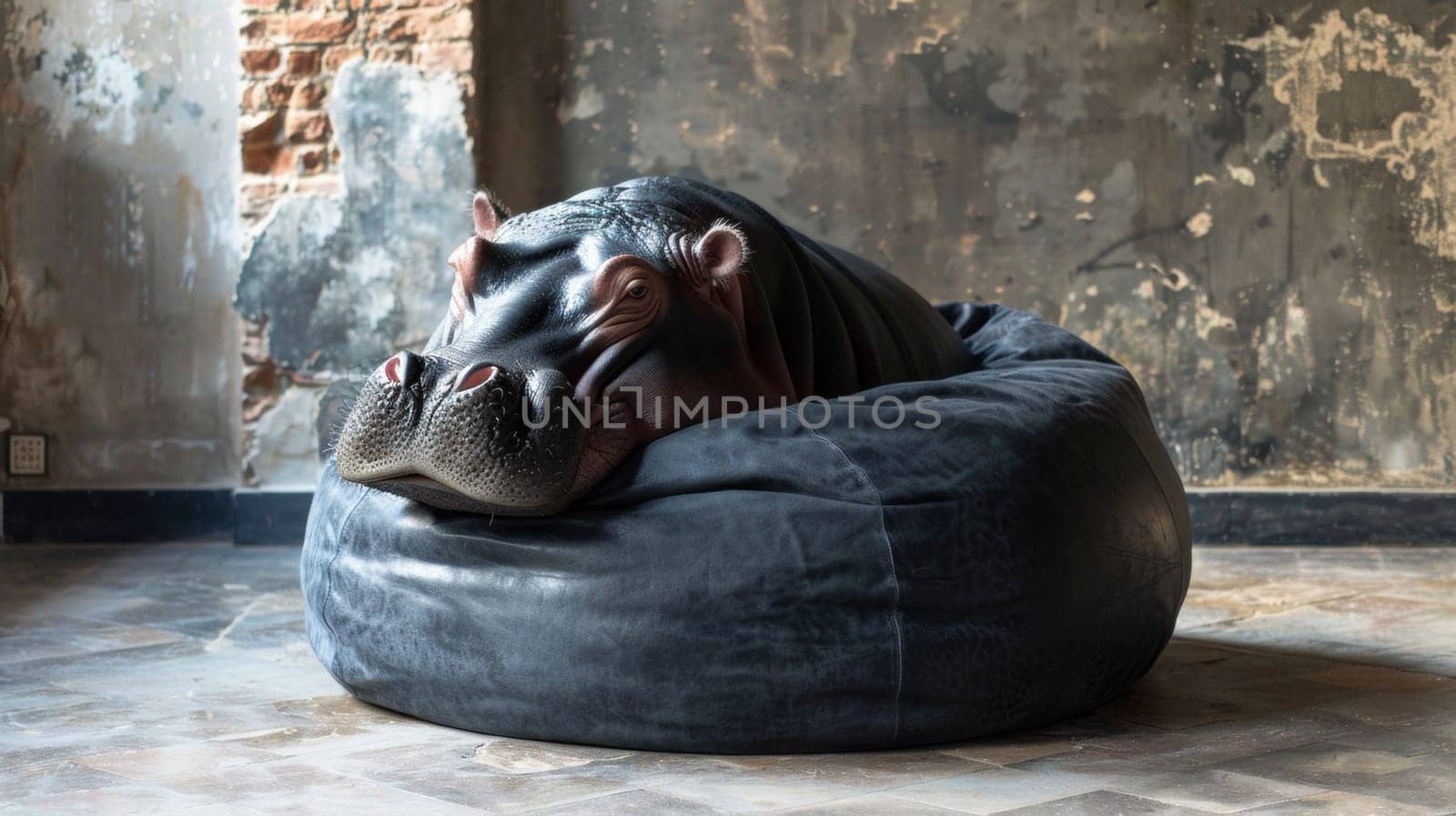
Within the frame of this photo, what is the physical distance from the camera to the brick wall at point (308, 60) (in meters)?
5.38

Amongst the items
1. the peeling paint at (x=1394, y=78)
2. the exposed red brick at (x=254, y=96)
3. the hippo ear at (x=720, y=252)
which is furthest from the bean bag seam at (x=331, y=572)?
the peeling paint at (x=1394, y=78)

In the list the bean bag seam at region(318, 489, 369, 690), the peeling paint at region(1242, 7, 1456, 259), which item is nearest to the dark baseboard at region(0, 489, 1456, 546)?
the peeling paint at region(1242, 7, 1456, 259)

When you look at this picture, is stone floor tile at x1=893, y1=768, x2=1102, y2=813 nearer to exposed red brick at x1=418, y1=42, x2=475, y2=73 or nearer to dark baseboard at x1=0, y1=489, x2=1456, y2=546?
dark baseboard at x1=0, y1=489, x2=1456, y2=546

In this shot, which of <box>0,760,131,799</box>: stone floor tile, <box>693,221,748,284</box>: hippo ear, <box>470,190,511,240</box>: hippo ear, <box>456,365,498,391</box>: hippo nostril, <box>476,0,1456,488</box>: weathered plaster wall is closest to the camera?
<box>0,760,131,799</box>: stone floor tile

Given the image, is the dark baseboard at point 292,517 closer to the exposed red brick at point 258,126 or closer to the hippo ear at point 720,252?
the exposed red brick at point 258,126

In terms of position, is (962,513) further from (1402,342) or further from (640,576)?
(1402,342)

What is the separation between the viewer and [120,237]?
557 cm

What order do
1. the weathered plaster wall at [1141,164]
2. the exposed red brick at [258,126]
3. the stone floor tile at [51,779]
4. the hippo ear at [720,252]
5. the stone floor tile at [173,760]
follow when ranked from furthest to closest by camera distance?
1. the weathered plaster wall at [1141,164]
2. the exposed red brick at [258,126]
3. the hippo ear at [720,252]
4. the stone floor tile at [173,760]
5. the stone floor tile at [51,779]

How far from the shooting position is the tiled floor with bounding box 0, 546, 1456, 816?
2059 millimetres

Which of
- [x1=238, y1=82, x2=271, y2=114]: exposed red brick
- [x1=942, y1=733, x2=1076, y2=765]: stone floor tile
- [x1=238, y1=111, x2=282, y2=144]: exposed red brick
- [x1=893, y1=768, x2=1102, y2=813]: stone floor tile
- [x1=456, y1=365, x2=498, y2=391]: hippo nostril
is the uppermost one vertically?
[x1=238, y1=82, x2=271, y2=114]: exposed red brick

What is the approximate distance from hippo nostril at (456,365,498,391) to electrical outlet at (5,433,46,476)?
3818mm

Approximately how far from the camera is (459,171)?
546cm

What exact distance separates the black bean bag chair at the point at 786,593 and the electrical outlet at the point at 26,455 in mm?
3436

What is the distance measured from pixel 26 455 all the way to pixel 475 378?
152 inches
